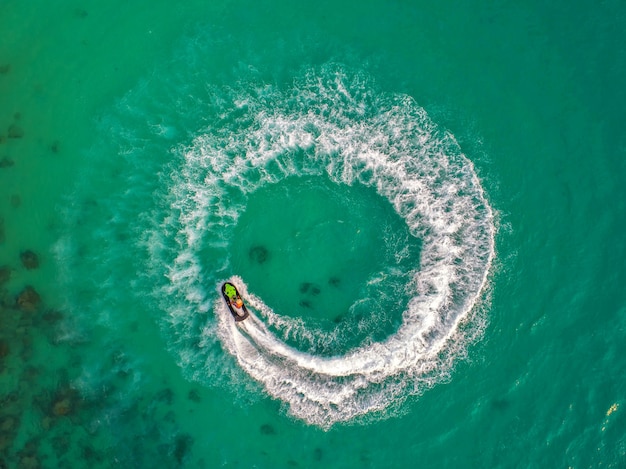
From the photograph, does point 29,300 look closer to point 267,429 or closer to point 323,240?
point 267,429

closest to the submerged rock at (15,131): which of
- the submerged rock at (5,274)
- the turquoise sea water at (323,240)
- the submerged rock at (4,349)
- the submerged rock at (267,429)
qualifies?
the turquoise sea water at (323,240)

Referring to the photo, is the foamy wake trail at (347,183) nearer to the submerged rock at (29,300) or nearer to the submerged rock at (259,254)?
the submerged rock at (259,254)

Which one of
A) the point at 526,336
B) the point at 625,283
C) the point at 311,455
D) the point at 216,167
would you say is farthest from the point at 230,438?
the point at 625,283

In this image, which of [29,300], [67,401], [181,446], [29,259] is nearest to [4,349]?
[29,300]

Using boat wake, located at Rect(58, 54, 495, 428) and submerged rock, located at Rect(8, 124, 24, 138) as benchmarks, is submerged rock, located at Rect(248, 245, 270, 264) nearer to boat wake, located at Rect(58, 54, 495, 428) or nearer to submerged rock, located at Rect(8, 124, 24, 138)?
boat wake, located at Rect(58, 54, 495, 428)

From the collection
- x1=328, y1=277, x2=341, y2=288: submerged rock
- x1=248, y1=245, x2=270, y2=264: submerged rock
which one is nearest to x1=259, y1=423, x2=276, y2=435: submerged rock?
x1=328, y1=277, x2=341, y2=288: submerged rock

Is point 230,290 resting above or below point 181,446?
above
